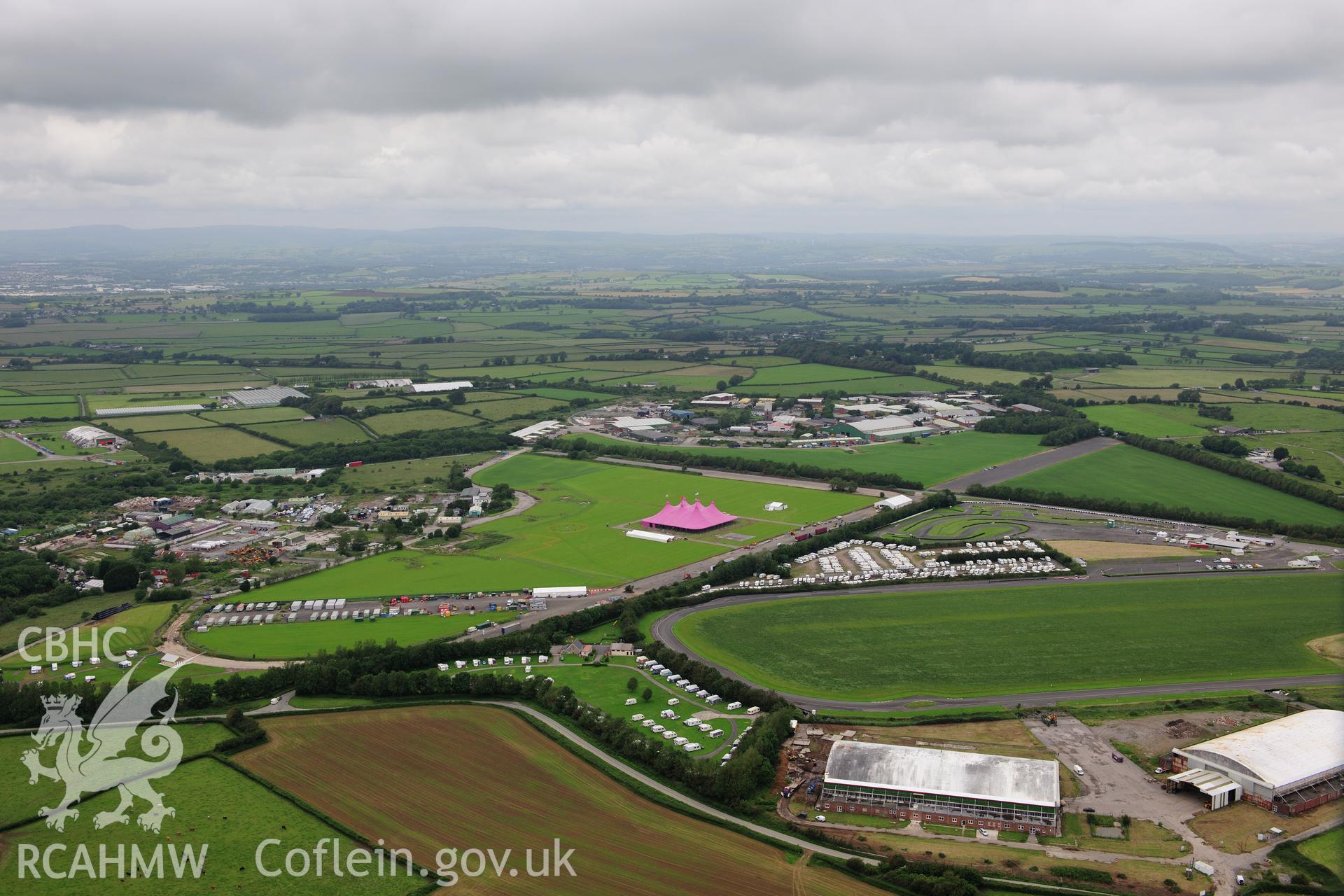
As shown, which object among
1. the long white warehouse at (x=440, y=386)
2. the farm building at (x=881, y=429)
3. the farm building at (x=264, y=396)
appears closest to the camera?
the farm building at (x=881, y=429)

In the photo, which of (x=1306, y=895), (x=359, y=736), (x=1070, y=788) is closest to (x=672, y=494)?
(x=359, y=736)

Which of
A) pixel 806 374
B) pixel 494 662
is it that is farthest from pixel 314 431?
pixel 806 374

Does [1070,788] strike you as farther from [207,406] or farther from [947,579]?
[207,406]

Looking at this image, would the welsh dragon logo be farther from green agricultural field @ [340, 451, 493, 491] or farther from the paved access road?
the paved access road

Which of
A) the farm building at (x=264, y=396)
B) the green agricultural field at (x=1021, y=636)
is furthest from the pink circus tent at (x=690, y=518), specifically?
the farm building at (x=264, y=396)

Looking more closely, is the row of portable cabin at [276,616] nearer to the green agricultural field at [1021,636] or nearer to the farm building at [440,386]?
the green agricultural field at [1021,636]
